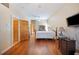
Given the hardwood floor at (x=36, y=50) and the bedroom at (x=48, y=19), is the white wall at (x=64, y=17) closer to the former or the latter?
the bedroom at (x=48, y=19)

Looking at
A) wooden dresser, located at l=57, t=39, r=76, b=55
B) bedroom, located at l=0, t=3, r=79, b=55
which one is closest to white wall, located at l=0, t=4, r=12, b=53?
bedroom, located at l=0, t=3, r=79, b=55

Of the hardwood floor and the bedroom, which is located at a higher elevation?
the bedroom

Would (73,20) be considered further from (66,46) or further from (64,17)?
(66,46)

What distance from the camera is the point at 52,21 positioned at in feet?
12.1

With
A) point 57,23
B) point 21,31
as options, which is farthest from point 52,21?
point 21,31

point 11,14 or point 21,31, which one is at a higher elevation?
point 11,14

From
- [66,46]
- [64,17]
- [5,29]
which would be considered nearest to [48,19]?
[64,17]

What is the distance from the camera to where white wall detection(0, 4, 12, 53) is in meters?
3.54

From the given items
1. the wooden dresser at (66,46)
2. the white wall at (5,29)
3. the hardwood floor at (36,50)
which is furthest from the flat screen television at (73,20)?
the white wall at (5,29)

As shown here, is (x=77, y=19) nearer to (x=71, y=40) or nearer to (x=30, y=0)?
(x=71, y=40)

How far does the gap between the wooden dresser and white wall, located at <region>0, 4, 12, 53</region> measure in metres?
1.76

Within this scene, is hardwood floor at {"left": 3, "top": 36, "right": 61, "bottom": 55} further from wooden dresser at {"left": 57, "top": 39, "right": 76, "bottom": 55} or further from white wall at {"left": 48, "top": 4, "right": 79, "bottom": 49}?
white wall at {"left": 48, "top": 4, "right": 79, "bottom": 49}
